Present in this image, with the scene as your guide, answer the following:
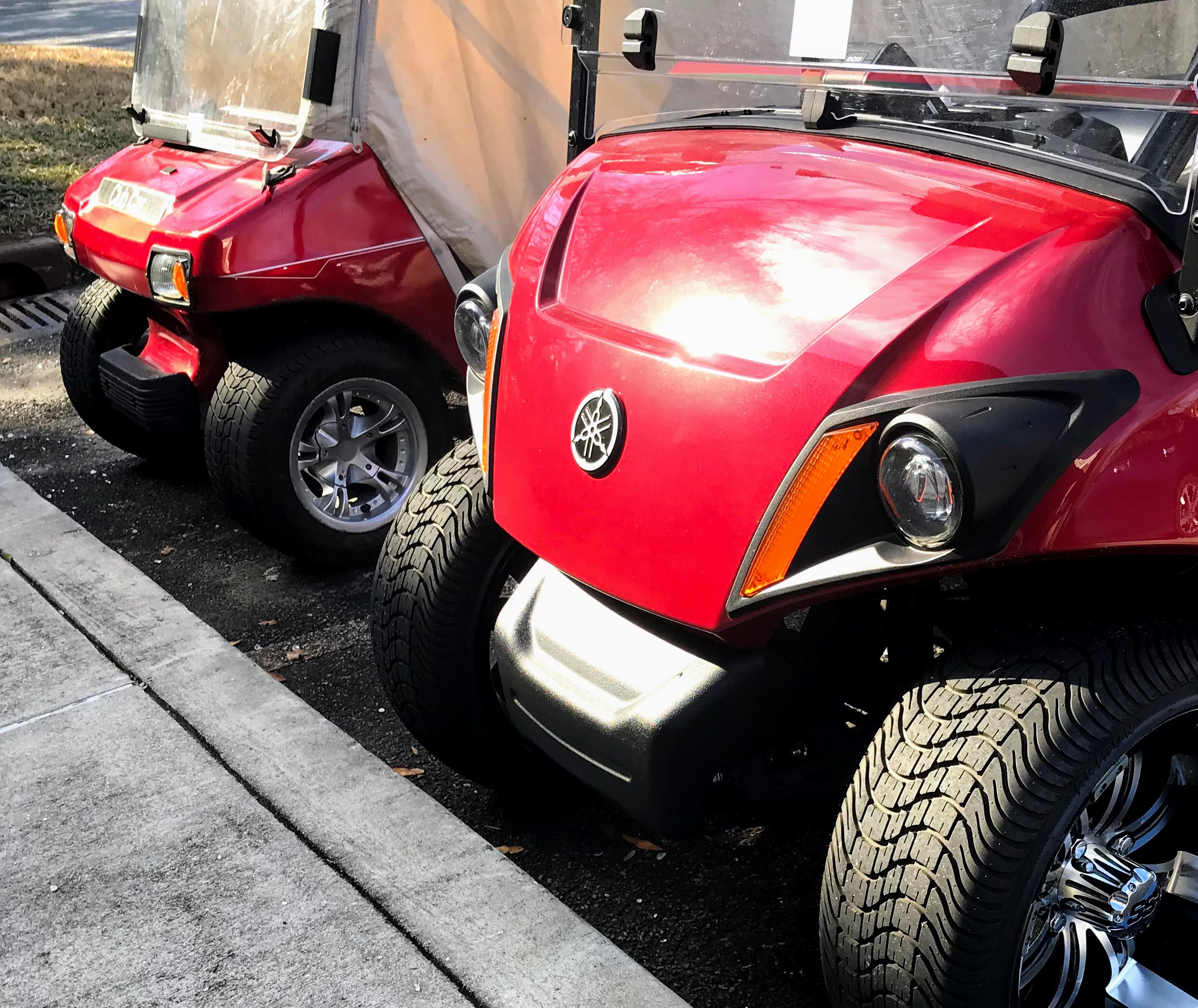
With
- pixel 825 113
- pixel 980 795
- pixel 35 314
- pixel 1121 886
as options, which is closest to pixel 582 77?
pixel 825 113

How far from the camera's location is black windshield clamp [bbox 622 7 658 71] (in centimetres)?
290

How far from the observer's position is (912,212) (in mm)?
2111

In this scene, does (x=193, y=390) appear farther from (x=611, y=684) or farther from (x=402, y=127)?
(x=611, y=684)

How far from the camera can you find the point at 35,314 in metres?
7.12

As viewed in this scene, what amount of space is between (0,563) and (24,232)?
13.7 ft

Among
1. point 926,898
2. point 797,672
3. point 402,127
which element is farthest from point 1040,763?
point 402,127

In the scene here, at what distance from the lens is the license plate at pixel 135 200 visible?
4184mm

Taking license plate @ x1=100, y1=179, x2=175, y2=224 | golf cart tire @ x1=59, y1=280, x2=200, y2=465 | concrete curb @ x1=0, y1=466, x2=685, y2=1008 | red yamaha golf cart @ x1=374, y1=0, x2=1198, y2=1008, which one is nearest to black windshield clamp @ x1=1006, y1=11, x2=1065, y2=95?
red yamaha golf cart @ x1=374, y1=0, x2=1198, y2=1008

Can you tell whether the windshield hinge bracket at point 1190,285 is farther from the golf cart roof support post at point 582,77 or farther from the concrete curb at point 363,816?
the golf cart roof support post at point 582,77

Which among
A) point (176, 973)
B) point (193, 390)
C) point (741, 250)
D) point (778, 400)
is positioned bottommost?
point (176, 973)

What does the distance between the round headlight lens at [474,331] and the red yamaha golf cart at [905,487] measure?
0.13 ft

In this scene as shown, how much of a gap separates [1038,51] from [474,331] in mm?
1184

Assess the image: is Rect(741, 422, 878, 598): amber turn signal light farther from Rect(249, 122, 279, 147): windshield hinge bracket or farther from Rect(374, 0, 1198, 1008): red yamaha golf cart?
Rect(249, 122, 279, 147): windshield hinge bracket

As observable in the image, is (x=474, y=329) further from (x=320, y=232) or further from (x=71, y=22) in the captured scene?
(x=71, y=22)
